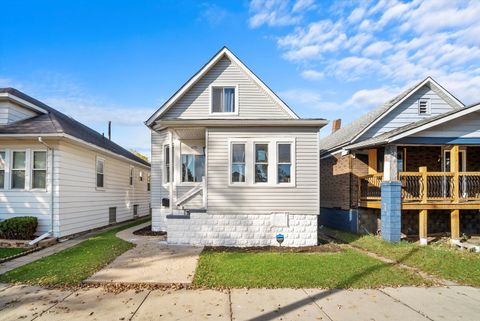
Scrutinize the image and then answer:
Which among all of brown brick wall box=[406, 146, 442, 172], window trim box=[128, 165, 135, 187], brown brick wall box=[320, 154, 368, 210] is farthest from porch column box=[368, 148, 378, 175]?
window trim box=[128, 165, 135, 187]

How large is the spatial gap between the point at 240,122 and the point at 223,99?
12.7 feet

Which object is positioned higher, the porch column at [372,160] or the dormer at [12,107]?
the dormer at [12,107]

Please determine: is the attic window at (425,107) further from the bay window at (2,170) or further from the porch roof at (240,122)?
the bay window at (2,170)

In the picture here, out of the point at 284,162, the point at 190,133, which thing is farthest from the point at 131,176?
the point at 284,162

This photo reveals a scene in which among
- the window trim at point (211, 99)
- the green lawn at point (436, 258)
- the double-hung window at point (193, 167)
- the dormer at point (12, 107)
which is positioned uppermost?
the window trim at point (211, 99)

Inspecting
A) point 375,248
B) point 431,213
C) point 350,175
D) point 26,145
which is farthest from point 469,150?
point 26,145

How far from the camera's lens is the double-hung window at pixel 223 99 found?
14.1m

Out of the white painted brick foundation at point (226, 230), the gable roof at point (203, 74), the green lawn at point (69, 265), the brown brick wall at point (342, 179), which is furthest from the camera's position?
the brown brick wall at point (342, 179)

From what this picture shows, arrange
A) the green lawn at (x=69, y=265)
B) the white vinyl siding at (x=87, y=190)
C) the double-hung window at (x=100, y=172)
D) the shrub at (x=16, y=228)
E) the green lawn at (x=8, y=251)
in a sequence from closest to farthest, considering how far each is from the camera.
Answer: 1. the green lawn at (x=69, y=265)
2. the green lawn at (x=8, y=251)
3. the shrub at (x=16, y=228)
4. the white vinyl siding at (x=87, y=190)
5. the double-hung window at (x=100, y=172)

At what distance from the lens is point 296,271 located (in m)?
7.41

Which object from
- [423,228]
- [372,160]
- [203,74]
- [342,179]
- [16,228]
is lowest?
[423,228]

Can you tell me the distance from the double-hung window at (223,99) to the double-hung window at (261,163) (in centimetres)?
358

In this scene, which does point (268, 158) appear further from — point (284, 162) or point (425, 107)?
point (425, 107)

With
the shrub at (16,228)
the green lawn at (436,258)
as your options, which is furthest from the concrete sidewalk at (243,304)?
the shrub at (16,228)
